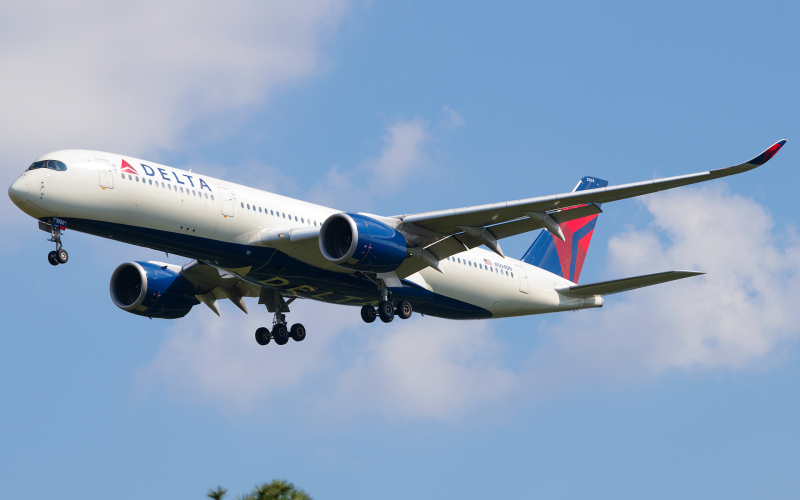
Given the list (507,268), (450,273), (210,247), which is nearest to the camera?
(210,247)

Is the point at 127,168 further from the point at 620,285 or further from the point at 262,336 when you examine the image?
the point at 620,285

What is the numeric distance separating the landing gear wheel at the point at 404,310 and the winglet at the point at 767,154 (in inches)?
547

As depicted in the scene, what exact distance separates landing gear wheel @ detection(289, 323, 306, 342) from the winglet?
1983cm

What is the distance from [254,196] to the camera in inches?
1341

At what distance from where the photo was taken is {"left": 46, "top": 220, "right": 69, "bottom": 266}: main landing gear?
29922mm

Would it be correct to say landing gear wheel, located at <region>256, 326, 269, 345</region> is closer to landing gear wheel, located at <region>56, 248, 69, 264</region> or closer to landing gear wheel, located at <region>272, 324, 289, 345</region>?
landing gear wheel, located at <region>272, 324, 289, 345</region>

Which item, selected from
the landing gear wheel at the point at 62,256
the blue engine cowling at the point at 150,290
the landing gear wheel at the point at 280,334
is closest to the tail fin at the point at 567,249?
the landing gear wheel at the point at 280,334

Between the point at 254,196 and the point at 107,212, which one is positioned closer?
the point at 107,212

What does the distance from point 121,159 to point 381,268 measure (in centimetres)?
922

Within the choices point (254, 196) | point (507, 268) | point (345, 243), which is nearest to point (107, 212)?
point (254, 196)

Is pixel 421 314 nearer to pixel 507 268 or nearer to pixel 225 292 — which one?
pixel 507 268

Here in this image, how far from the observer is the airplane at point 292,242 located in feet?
99.9

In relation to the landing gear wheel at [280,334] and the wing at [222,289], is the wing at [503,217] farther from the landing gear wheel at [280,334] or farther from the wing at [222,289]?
the landing gear wheel at [280,334]

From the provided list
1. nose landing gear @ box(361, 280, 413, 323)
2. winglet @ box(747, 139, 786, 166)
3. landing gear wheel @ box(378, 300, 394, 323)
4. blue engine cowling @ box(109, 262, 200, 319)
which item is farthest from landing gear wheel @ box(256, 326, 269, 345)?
winglet @ box(747, 139, 786, 166)
